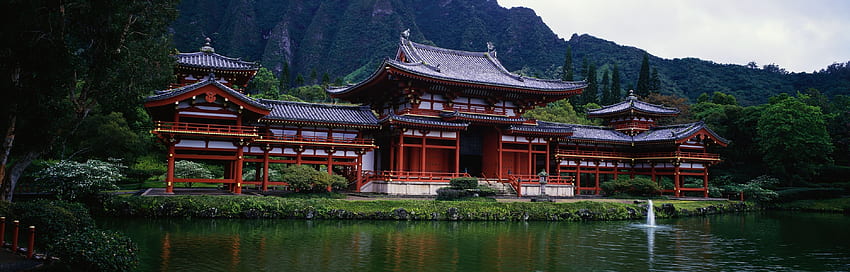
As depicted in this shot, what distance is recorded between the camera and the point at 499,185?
35.2 metres

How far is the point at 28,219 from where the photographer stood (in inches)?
544

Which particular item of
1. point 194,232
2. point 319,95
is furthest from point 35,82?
point 319,95

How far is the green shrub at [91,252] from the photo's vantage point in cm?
1037

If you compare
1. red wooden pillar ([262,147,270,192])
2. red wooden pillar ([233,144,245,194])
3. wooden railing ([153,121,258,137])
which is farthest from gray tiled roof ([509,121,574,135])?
red wooden pillar ([233,144,245,194])

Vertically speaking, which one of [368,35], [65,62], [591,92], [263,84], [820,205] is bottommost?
[820,205]

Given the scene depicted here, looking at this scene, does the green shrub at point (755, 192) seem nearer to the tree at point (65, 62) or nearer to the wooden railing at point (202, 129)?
the wooden railing at point (202, 129)

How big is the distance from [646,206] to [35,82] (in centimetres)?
2949

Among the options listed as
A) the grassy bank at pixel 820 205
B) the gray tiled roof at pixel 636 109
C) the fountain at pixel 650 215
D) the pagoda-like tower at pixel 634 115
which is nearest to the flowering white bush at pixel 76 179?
the fountain at pixel 650 215

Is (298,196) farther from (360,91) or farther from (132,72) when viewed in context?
(360,91)

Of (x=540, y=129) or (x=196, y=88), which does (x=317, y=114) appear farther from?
(x=540, y=129)

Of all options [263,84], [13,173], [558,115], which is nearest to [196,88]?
[13,173]

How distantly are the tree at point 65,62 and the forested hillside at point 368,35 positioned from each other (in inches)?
3633

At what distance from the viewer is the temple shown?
1112 inches

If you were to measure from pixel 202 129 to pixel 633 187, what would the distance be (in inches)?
1076
